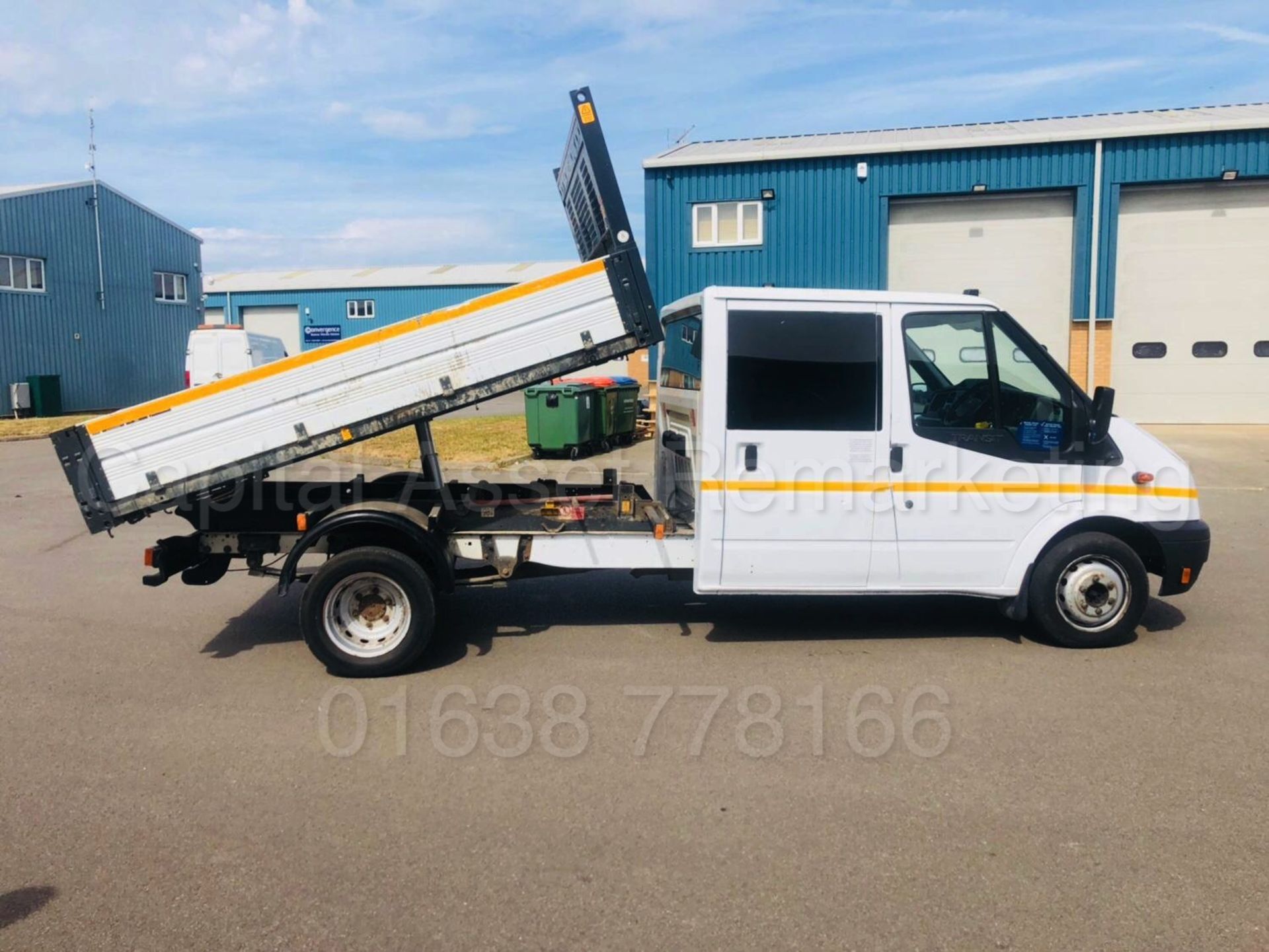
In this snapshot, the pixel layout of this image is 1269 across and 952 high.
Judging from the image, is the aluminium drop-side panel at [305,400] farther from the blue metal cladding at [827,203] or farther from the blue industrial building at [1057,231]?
the blue industrial building at [1057,231]

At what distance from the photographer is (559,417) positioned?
15.6 m

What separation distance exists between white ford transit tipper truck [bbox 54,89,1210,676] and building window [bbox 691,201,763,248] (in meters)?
16.5

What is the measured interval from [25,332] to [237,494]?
25.2m

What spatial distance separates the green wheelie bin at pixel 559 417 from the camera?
15.4 m

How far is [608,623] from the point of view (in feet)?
22.6

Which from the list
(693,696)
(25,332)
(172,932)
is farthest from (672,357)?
(25,332)

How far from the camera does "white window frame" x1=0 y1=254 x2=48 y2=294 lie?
1046 inches

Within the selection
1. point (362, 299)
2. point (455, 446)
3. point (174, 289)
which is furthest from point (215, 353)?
point (362, 299)

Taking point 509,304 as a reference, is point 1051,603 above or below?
below

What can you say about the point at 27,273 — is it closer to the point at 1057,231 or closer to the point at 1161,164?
the point at 1057,231

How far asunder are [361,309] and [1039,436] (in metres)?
46.8

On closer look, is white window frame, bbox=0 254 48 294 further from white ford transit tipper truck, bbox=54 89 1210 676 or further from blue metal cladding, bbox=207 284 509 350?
white ford transit tipper truck, bbox=54 89 1210 676

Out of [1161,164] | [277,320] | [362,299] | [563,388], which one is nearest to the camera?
[563,388]

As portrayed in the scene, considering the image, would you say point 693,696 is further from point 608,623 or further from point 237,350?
point 237,350
